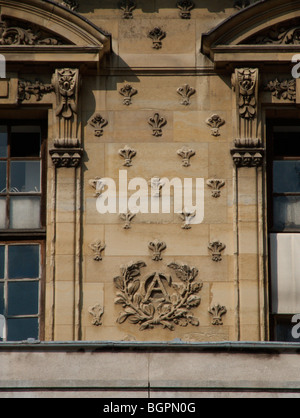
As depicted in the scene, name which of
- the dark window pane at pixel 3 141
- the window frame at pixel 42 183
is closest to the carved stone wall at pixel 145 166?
the window frame at pixel 42 183

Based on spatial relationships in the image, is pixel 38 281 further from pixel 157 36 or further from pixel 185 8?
pixel 185 8

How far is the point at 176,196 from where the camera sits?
1994 centimetres

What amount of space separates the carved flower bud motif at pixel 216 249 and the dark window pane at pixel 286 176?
142 cm

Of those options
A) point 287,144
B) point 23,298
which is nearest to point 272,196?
point 287,144

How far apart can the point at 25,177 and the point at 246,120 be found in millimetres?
3540

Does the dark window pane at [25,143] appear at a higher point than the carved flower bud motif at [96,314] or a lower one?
higher

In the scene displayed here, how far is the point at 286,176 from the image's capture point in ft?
67.3

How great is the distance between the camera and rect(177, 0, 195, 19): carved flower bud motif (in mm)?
20723

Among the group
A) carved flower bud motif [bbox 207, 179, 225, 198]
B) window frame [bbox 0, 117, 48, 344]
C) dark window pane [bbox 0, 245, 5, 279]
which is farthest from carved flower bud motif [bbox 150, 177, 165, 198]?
dark window pane [bbox 0, 245, 5, 279]

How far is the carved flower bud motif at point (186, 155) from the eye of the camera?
20.1 meters

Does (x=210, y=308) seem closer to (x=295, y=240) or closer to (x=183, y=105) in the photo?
(x=295, y=240)

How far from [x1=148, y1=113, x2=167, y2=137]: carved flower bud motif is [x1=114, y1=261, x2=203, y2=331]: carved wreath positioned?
209cm

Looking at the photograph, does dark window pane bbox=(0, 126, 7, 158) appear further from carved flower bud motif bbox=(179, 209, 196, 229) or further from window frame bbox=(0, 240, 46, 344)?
carved flower bud motif bbox=(179, 209, 196, 229)

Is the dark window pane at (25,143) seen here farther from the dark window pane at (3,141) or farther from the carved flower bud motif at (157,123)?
the carved flower bud motif at (157,123)
